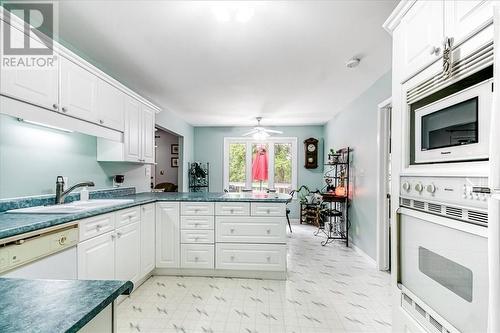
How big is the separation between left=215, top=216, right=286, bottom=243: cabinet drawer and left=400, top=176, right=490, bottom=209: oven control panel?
1.74 m

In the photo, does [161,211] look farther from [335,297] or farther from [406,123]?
[406,123]

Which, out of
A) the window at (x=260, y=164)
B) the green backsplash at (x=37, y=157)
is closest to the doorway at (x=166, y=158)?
the window at (x=260, y=164)

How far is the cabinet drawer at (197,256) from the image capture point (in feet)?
9.73

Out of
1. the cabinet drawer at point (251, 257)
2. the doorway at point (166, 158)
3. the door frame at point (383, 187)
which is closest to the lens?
the cabinet drawer at point (251, 257)

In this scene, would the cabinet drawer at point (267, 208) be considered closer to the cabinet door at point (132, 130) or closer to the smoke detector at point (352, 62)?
the cabinet door at point (132, 130)

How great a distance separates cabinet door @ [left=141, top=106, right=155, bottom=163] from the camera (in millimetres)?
3379

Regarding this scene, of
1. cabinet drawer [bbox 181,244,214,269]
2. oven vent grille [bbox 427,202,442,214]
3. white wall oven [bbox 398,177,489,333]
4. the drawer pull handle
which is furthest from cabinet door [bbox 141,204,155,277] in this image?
oven vent grille [bbox 427,202,442,214]

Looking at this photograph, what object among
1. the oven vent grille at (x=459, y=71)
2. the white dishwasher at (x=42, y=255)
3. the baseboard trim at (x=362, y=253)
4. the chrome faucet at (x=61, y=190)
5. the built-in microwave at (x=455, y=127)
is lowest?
the baseboard trim at (x=362, y=253)

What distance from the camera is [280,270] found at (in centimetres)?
289

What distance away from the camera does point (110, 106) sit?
8.64ft

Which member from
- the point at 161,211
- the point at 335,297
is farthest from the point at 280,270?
the point at 161,211

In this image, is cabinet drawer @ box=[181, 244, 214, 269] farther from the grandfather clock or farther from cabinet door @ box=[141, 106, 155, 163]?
the grandfather clock

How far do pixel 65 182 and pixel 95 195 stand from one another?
1.52ft

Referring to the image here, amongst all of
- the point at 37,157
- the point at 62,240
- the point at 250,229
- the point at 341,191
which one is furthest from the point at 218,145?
the point at 62,240
